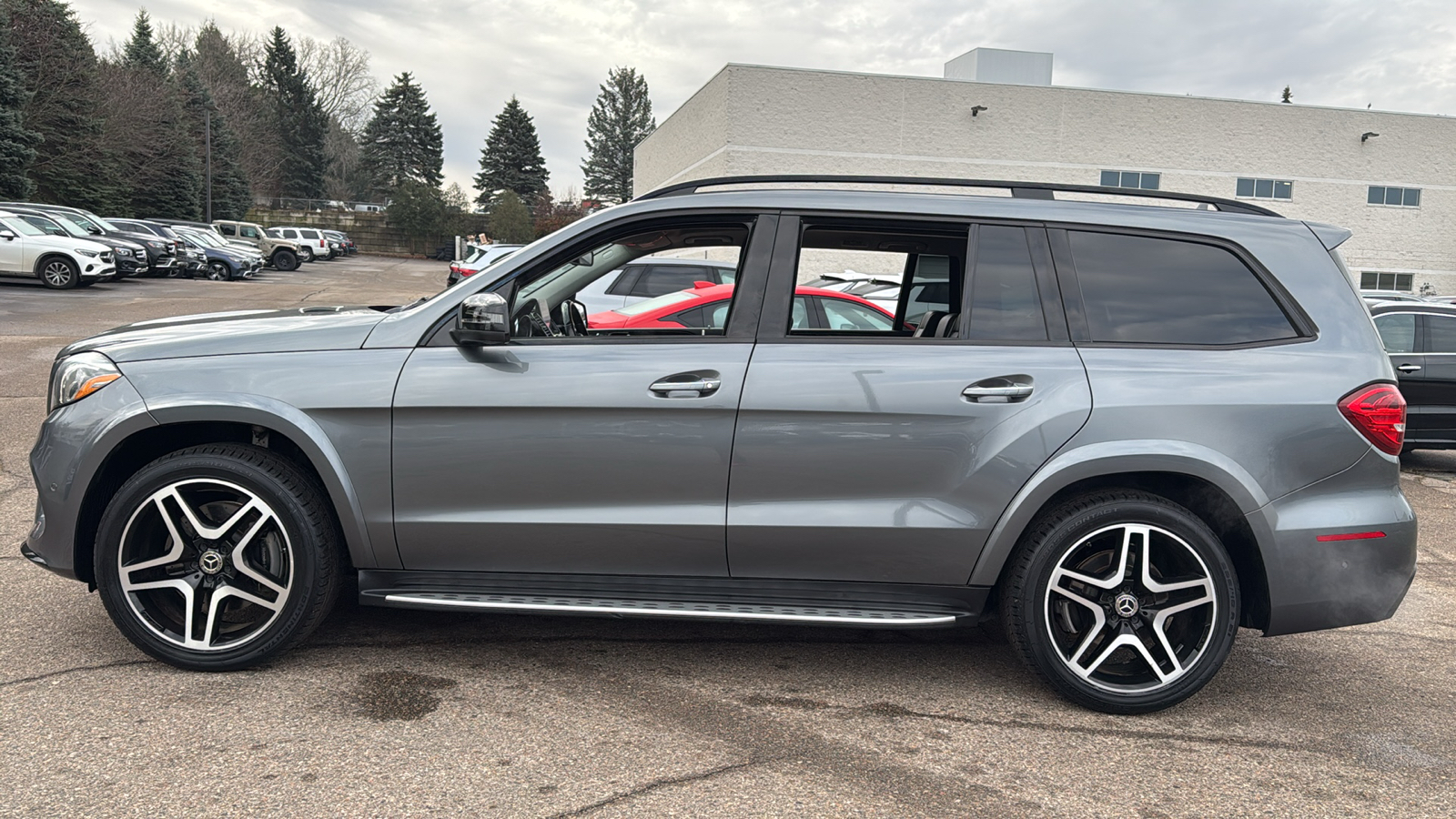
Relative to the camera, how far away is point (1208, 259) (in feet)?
11.8

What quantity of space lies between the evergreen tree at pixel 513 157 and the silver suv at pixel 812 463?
88.0 meters

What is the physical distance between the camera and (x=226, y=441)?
11.9 ft

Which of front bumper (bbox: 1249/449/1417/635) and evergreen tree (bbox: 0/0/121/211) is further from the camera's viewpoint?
evergreen tree (bbox: 0/0/121/211)

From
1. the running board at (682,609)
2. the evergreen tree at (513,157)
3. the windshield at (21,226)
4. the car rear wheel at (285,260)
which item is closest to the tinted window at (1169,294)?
the running board at (682,609)

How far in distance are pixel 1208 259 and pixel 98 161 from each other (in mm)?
46352

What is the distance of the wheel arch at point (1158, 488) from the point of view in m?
3.38

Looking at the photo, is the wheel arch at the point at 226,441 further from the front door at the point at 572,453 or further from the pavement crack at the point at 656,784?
the pavement crack at the point at 656,784

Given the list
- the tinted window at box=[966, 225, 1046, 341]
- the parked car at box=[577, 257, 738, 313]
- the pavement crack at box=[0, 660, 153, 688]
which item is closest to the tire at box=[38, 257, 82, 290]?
the parked car at box=[577, 257, 738, 313]

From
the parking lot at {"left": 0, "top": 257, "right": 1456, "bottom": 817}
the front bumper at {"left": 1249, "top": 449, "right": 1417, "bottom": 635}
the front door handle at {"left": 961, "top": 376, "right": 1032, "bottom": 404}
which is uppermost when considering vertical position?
A: the front door handle at {"left": 961, "top": 376, "right": 1032, "bottom": 404}

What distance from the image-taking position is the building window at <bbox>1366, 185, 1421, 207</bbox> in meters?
39.7

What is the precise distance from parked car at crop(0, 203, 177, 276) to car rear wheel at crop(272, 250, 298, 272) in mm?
12052

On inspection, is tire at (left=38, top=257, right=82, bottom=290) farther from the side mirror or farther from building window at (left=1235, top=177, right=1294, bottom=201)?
building window at (left=1235, top=177, right=1294, bottom=201)

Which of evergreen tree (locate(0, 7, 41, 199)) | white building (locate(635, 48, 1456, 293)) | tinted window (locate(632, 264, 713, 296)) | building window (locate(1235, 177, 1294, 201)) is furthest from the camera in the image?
building window (locate(1235, 177, 1294, 201))

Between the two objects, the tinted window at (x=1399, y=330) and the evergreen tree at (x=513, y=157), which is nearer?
the tinted window at (x=1399, y=330)
